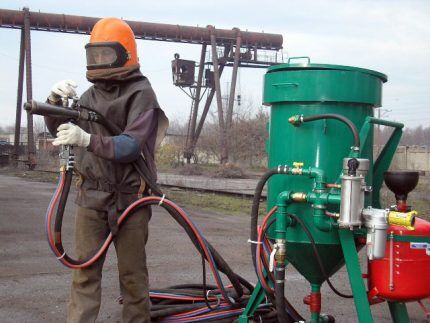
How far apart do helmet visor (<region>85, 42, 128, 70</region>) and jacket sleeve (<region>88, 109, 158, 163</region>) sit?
14.0 inches

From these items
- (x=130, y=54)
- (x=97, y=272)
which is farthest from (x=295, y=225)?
(x=130, y=54)

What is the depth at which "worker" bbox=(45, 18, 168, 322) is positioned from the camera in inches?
120

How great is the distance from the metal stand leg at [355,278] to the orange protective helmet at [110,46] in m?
1.67

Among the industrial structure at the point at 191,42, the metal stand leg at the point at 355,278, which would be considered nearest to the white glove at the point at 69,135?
the metal stand leg at the point at 355,278

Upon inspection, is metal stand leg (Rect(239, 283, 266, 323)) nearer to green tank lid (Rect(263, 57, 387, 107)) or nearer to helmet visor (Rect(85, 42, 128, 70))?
green tank lid (Rect(263, 57, 387, 107))

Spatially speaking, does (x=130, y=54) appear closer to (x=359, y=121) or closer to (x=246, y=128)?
(x=359, y=121)

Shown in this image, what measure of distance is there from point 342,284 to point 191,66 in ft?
74.0

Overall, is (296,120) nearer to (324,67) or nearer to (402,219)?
(324,67)

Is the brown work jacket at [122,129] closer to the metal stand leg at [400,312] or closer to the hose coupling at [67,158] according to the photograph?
the hose coupling at [67,158]

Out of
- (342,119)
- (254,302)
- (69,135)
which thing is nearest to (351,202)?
(342,119)

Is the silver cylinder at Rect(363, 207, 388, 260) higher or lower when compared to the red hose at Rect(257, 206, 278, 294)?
higher

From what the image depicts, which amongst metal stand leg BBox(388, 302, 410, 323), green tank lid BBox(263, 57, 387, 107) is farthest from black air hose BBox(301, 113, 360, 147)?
metal stand leg BBox(388, 302, 410, 323)

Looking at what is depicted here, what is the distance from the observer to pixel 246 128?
31.2 m

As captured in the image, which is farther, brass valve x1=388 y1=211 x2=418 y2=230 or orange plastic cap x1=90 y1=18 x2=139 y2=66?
orange plastic cap x1=90 y1=18 x2=139 y2=66
